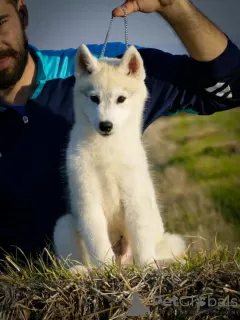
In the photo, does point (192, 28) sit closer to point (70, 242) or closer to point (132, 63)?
point (132, 63)

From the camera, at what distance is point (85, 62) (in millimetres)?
1459

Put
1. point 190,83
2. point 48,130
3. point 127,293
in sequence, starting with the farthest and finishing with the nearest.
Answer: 1. point 48,130
2. point 190,83
3. point 127,293

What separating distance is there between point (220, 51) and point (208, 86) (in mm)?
144

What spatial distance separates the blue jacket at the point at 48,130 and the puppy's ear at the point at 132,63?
1.14 feet

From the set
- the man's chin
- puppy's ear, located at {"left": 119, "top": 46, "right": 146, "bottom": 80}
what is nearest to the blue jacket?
the man's chin

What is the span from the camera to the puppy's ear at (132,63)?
142 centimetres

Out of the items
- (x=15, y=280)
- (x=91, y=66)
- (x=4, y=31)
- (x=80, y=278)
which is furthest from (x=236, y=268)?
(x=4, y=31)

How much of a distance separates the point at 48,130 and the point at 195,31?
60 centimetres

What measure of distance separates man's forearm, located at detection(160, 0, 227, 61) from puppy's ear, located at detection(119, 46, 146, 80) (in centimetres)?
17

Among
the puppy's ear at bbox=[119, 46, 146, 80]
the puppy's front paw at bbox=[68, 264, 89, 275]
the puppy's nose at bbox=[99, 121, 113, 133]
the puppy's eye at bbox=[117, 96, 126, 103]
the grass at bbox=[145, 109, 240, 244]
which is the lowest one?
the grass at bbox=[145, 109, 240, 244]

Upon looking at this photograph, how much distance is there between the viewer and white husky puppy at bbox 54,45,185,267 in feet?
4.73

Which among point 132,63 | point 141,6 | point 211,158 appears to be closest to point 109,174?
point 132,63

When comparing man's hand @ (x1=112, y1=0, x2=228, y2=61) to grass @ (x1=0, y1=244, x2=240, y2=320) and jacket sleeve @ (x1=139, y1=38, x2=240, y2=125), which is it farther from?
grass @ (x1=0, y1=244, x2=240, y2=320)

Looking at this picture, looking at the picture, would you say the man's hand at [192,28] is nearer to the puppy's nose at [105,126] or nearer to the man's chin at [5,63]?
the puppy's nose at [105,126]
